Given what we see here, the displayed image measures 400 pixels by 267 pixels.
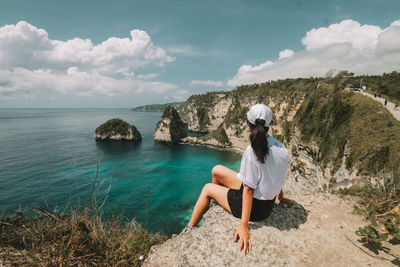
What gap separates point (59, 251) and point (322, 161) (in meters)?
18.8

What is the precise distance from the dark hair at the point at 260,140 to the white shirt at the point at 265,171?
0.31 ft

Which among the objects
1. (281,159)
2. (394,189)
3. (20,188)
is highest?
(281,159)

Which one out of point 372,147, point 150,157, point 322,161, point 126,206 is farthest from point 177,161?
point 372,147

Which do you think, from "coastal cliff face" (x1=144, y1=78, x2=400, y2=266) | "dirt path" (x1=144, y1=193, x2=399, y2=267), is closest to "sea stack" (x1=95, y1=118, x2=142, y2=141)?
"coastal cliff face" (x1=144, y1=78, x2=400, y2=266)

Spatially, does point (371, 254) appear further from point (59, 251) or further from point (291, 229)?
point (59, 251)

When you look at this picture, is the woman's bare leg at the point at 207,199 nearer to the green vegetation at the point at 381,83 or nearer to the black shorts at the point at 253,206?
the black shorts at the point at 253,206

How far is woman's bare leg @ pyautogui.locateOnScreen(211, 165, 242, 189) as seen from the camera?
3929 mm

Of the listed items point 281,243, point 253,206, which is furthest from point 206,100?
point 281,243

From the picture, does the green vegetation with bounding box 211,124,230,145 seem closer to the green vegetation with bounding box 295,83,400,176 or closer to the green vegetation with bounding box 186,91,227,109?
the green vegetation with bounding box 295,83,400,176

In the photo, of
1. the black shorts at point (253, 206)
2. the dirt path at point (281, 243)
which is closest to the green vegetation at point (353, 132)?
the dirt path at point (281, 243)

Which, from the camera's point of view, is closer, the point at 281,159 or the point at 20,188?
the point at 281,159

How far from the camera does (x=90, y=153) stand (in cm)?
5159

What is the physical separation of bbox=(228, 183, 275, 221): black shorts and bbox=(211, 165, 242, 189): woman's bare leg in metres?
0.44

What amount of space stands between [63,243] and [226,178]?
3228mm
